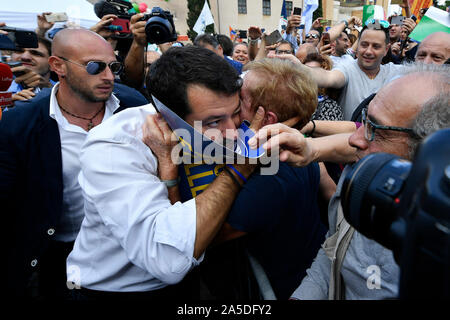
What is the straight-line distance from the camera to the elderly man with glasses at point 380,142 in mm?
1133

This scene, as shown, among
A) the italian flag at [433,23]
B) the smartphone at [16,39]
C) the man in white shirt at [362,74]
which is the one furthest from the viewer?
the italian flag at [433,23]

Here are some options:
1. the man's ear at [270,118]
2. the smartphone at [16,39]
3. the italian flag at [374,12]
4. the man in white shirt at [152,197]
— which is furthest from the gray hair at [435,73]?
the italian flag at [374,12]

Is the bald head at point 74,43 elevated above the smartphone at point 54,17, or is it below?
below

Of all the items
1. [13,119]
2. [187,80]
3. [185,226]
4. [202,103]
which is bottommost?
[185,226]

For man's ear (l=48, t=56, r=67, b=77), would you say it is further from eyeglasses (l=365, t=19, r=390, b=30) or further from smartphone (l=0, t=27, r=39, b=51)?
eyeglasses (l=365, t=19, r=390, b=30)

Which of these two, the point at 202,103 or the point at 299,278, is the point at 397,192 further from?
the point at 299,278

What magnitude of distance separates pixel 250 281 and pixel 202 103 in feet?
3.63

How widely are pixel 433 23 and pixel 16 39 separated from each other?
5.04 metres

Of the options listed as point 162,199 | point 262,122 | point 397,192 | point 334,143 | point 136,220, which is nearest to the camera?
point 397,192

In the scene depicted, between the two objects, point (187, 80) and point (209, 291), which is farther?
point (209, 291)

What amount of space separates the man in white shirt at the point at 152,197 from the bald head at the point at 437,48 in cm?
280

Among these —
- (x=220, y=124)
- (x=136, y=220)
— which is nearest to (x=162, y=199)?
(x=136, y=220)

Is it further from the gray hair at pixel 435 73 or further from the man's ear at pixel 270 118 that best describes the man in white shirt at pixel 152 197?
the gray hair at pixel 435 73
